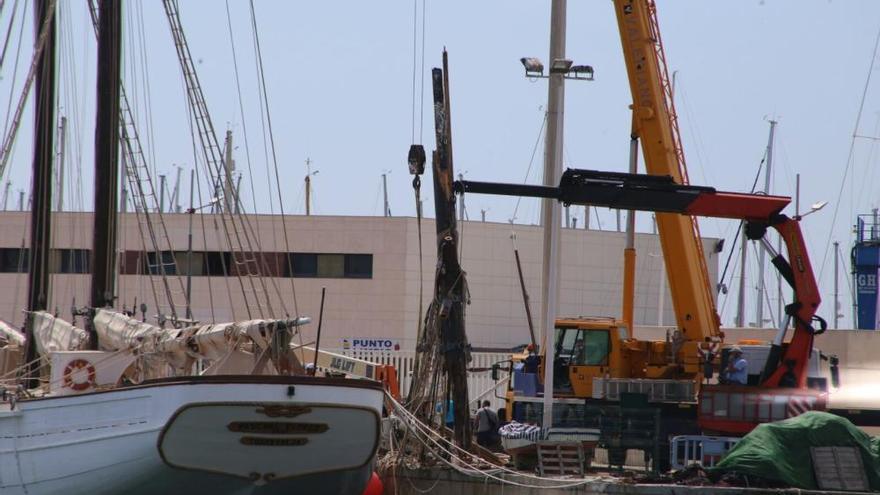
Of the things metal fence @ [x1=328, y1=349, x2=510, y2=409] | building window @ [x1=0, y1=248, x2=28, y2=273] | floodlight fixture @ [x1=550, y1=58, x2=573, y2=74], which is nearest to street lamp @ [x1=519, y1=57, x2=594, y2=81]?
floodlight fixture @ [x1=550, y1=58, x2=573, y2=74]

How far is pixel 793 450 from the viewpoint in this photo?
807 inches

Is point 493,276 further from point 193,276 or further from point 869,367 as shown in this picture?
point 869,367

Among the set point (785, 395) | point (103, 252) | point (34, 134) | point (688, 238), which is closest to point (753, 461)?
point (785, 395)

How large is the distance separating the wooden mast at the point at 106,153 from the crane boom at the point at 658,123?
A: 10.8 metres

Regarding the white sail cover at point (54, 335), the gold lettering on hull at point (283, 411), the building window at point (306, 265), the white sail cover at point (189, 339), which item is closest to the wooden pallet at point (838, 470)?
the gold lettering on hull at point (283, 411)

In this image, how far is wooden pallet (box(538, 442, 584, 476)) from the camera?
22188mm

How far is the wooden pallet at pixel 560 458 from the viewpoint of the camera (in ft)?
72.8

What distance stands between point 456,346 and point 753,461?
562cm

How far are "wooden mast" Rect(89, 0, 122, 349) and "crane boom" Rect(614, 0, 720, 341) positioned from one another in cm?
1079

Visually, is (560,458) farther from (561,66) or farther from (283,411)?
(561,66)

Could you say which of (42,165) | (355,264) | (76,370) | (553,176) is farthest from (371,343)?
(76,370)

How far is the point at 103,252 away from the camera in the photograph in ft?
89.1

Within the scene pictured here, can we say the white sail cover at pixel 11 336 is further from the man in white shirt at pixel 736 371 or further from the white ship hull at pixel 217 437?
the man in white shirt at pixel 736 371

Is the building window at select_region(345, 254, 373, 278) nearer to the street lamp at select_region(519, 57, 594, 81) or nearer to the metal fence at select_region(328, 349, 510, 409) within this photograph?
the metal fence at select_region(328, 349, 510, 409)
